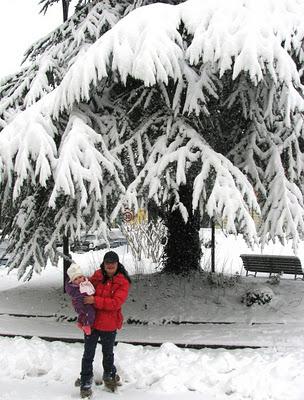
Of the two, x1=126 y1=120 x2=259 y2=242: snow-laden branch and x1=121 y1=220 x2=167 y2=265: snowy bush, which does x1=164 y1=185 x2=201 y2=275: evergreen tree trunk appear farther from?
x1=121 y1=220 x2=167 y2=265: snowy bush

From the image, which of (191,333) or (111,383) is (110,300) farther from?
(191,333)

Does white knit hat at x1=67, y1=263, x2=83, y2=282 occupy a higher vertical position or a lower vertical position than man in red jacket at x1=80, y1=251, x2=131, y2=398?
higher

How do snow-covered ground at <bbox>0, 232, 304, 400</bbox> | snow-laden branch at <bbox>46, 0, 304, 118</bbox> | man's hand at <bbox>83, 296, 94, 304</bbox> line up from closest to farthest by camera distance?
1. man's hand at <bbox>83, 296, 94, 304</bbox>
2. snow-covered ground at <bbox>0, 232, 304, 400</bbox>
3. snow-laden branch at <bbox>46, 0, 304, 118</bbox>

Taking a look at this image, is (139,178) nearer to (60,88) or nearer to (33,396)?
(60,88)

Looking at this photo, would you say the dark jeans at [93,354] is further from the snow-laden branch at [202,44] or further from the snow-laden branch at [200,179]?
the snow-laden branch at [202,44]

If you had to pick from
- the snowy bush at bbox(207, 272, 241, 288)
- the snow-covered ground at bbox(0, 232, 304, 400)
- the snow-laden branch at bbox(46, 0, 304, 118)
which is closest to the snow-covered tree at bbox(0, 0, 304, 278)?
the snow-laden branch at bbox(46, 0, 304, 118)

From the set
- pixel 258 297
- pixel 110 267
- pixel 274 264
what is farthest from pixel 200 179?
pixel 274 264

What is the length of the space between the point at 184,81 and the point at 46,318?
176 inches

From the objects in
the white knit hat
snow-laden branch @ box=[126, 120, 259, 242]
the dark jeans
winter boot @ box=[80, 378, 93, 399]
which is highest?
snow-laden branch @ box=[126, 120, 259, 242]

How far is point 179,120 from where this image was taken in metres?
7.25

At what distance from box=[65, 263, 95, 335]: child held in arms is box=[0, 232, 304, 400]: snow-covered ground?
75 centimetres

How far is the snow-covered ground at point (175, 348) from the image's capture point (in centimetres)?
524

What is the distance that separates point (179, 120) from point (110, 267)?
2781 mm

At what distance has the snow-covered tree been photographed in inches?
239
